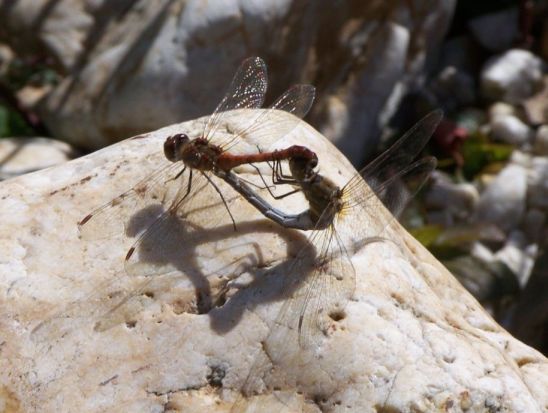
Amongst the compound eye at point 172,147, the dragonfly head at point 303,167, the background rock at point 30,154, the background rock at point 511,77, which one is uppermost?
the dragonfly head at point 303,167

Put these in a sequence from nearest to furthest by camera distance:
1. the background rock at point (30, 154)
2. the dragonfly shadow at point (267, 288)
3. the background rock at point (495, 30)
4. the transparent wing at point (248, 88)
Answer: the dragonfly shadow at point (267, 288)
the transparent wing at point (248, 88)
the background rock at point (30, 154)
the background rock at point (495, 30)

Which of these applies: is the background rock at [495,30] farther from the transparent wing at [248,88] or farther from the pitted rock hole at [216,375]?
the pitted rock hole at [216,375]

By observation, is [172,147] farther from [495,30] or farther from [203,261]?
[495,30]

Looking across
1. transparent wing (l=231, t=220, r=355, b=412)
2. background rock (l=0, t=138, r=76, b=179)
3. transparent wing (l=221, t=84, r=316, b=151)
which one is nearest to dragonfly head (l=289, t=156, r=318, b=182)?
transparent wing (l=231, t=220, r=355, b=412)

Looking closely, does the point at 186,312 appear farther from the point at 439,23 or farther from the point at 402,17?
the point at 439,23

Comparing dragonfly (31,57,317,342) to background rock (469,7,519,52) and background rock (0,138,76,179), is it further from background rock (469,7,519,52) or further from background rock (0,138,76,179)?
background rock (469,7,519,52)

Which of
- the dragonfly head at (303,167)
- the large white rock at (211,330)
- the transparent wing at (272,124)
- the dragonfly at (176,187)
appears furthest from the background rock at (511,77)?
the dragonfly head at (303,167)

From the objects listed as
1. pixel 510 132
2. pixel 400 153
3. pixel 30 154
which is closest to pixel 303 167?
pixel 400 153

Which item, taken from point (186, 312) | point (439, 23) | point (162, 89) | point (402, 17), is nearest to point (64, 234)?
point (186, 312)
